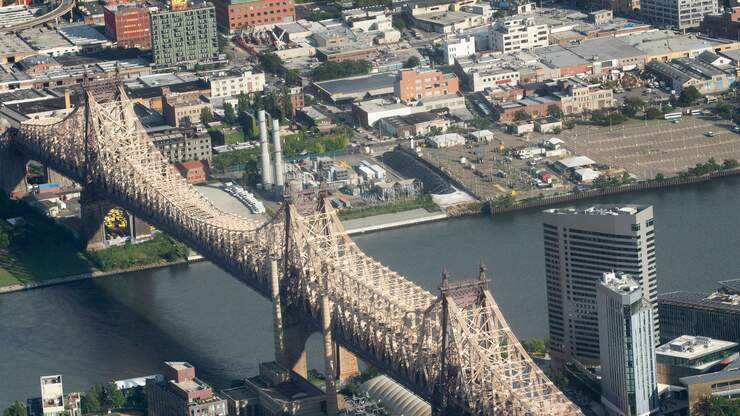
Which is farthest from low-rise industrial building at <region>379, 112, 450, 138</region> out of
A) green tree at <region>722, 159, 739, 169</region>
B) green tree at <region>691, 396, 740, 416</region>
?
green tree at <region>691, 396, 740, 416</region>

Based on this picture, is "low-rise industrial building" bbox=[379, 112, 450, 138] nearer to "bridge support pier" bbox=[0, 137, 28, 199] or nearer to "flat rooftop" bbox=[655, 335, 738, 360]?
"bridge support pier" bbox=[0, 137, 28, 199]

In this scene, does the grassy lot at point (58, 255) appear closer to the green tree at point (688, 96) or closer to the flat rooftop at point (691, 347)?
the flat rooftop at point (691, 347)

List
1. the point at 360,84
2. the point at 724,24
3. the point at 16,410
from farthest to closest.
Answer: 1. the point at 724,24
2. the point at 360,84
3. the point at 16,410

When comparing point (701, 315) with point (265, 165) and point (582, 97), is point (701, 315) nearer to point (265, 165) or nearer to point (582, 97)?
point (265, 165)

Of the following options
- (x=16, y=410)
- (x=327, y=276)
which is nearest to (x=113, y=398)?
(x=16, y=410)

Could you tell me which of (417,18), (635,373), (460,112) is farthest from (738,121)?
(635,373)

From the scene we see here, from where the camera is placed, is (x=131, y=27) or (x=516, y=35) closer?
(x=516, y=35)

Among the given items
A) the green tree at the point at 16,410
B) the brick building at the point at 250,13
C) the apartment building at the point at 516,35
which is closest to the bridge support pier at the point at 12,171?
the brick building at the point at 250,13
